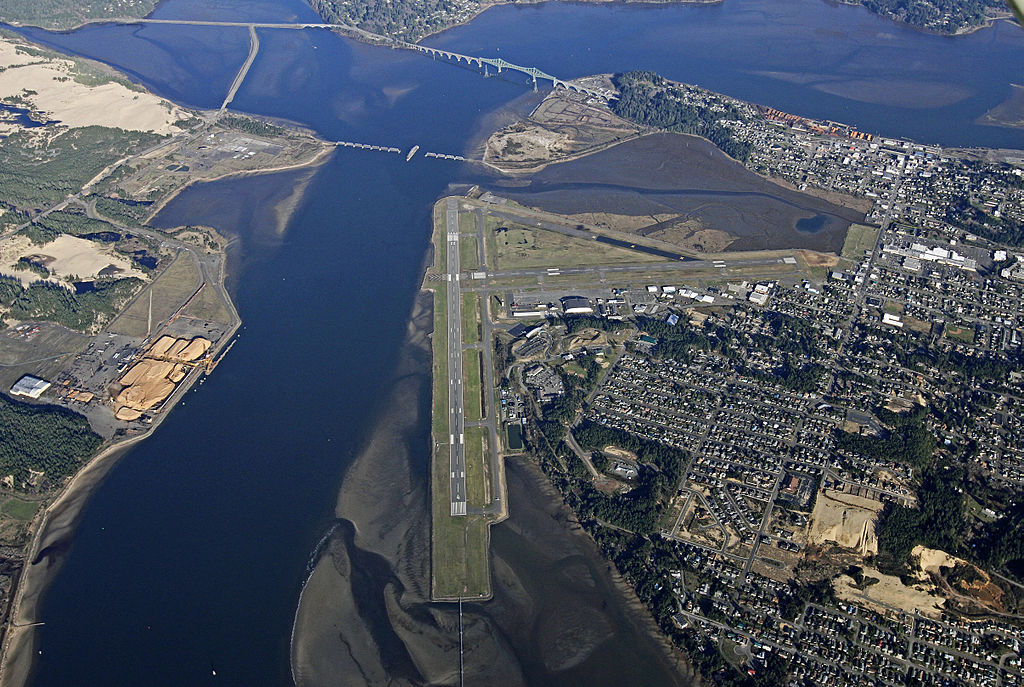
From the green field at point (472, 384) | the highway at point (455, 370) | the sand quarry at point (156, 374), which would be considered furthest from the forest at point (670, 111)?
the sand quarry at point (156, 374)

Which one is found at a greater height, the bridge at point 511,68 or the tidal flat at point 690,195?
the bridge at point 511,68

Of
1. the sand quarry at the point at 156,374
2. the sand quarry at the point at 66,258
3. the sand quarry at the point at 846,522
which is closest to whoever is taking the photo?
the sand quarry at the point at 846,522

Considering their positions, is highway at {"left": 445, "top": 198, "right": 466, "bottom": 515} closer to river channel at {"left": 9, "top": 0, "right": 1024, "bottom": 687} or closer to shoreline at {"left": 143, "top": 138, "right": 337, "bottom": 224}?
river channel at {"left": 9, "top": 0, "right": 1024, "bottom": 687}

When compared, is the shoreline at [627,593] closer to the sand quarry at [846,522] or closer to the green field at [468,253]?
the sand quarry at [846,522]

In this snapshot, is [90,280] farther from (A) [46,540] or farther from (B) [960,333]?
(B) [960,333]

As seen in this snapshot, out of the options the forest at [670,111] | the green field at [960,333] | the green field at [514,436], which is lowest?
the green field at [514,436]

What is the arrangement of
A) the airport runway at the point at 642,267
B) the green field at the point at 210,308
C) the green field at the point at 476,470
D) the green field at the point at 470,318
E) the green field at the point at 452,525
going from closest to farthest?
1. the green field at the point at 452,525
2. the green field at the point at 476,470
3. the green field at the point at 470,318
4. the green field at the point at 210,308
5. the airport runway at the point at 642,267

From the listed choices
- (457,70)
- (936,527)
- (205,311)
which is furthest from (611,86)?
(936,527)

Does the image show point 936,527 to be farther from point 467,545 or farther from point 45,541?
point 45,541

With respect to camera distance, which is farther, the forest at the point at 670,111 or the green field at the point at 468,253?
the forest at the point at 670,111
